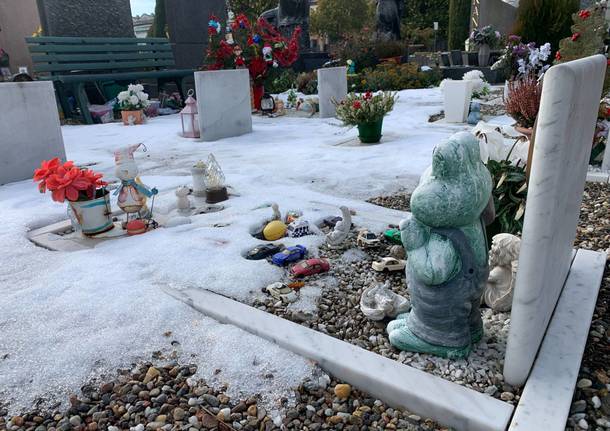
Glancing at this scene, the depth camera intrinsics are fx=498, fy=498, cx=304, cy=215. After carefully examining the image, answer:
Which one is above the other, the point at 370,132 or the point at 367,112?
the point at 367,112

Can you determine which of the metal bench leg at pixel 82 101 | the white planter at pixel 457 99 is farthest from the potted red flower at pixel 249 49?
the white planter at pixel 457 99

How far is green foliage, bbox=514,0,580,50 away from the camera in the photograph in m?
12.1

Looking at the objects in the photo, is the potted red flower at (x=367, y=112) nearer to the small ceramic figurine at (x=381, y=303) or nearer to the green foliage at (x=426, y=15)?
the small ceramic figurine at (x=381, y=303)

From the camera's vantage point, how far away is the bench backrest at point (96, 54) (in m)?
9.27

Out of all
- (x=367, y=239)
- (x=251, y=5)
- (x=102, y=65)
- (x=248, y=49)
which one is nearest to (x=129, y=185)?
(x=367, y=239)

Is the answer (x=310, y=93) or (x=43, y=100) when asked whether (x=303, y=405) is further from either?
(x=310, y=93)

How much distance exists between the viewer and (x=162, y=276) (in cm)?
273

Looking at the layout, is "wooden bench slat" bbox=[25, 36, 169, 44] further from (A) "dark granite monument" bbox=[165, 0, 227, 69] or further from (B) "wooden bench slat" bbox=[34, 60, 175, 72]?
(A) "dark granite monument" bbox=[165, 0, 227, 69]

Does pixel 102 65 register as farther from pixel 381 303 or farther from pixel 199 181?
pixel 381 303

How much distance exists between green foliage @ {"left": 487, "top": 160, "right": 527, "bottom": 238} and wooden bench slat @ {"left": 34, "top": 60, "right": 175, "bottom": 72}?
898 cm

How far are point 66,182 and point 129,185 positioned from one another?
16.0 inches

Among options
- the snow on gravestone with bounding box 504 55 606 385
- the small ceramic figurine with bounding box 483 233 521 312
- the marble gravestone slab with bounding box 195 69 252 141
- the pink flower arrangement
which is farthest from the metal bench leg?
the snow on gravestone with bounding box 504 55 606 385

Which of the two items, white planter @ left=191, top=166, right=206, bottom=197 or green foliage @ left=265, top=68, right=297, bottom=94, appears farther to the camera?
green foliage @ left=265, top=68, right=297, bottom=94

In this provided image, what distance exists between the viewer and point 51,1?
32.8 feet
